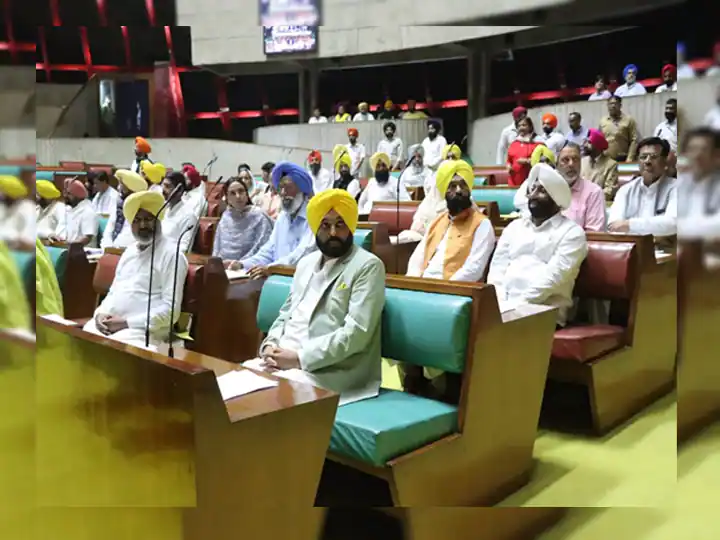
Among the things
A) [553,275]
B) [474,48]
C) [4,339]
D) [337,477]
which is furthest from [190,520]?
[474,48]

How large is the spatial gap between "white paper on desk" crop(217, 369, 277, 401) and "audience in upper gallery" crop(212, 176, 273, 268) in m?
2.54

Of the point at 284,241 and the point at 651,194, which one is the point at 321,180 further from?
the point at 651,194

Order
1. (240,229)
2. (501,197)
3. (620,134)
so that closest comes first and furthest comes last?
(240,229), (501,197), (620,134)

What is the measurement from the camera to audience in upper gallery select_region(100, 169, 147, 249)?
4984 millimetres

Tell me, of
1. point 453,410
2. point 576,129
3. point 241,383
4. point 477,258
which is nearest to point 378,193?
point 576,129

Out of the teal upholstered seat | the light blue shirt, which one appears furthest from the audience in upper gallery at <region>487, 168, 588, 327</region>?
the teal upholstered seat

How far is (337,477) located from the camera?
7.56 feet

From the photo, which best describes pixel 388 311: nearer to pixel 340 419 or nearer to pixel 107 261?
pixel 340 419

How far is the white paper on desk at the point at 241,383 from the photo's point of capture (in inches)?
64.9

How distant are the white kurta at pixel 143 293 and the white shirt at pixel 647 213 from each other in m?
2.21

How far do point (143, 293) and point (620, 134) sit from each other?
5.90 meters

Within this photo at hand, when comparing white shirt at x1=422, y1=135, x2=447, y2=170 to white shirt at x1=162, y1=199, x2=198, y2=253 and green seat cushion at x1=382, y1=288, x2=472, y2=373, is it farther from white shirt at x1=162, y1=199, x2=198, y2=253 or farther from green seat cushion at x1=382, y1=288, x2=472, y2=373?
green seat cushion at x1=382, y1=288, x2=472, y2=373

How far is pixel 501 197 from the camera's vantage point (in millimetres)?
5543

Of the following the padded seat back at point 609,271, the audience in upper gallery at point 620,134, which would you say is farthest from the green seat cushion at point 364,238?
the audience in upper gallery at point 620,134
